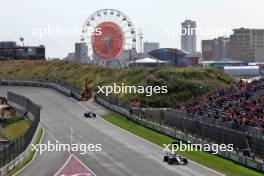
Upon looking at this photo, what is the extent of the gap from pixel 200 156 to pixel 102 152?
8.45 m

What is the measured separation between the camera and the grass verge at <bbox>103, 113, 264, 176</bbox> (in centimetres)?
4369

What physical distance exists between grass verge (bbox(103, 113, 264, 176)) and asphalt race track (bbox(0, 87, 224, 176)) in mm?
1060

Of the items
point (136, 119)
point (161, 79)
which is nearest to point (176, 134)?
point (136, 119)

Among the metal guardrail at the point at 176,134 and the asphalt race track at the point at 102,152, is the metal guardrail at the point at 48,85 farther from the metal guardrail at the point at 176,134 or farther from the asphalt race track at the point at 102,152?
the asphalt race track at the point at 102,152

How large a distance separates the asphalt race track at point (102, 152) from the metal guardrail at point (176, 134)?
2.92 meters

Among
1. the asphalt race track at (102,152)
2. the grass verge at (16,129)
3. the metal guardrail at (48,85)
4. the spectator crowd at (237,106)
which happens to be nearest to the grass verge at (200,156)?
the asphalt race track at (102,152)

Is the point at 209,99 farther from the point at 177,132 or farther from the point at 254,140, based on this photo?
the point at 254,140

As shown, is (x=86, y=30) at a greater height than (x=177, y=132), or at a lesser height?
greater

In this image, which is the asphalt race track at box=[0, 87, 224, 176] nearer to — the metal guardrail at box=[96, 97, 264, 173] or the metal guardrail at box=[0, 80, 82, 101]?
the metal guardrail at box=[96, 97, 264, 173]

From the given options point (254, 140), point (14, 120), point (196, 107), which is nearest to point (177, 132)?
point (196, 107)

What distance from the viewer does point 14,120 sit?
77.4 m

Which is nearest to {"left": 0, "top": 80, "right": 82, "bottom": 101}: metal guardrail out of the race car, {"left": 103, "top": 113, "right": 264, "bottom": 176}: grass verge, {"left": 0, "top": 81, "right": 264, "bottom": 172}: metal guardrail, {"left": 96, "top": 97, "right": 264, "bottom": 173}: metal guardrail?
{"left": 0, "top": 81, "right": 264, "bottom": 172}: metal guardrail

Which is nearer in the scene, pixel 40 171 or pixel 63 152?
pixel 40 171

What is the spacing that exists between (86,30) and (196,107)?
64.3 m
